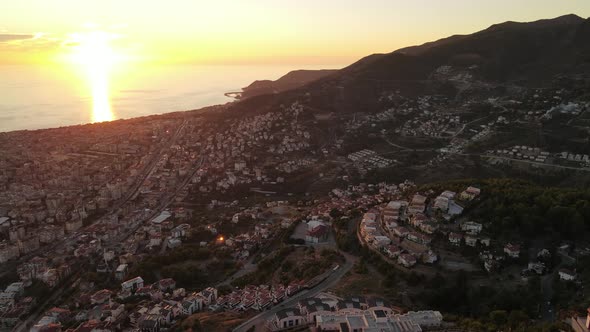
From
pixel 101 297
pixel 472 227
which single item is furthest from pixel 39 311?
pixel 472 227

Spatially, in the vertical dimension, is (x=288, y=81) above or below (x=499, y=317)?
above

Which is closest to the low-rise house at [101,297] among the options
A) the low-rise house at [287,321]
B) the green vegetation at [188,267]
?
the green vegetation at [188,267]

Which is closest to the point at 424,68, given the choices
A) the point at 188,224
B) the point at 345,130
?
the point at 345,130

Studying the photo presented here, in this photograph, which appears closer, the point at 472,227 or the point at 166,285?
the point at 472,227

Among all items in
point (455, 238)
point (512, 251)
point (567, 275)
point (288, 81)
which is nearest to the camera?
point (567, 275)

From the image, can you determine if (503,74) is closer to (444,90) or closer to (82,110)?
(444,90)

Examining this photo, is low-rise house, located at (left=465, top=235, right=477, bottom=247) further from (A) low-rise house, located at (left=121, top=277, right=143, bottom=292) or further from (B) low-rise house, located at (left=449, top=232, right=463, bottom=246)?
(A) low-rise house, located at (left=121, top=277, right=143, bottom=292)

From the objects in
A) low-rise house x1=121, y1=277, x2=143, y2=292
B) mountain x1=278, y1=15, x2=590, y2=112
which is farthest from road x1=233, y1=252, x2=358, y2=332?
mountain x1=278, y1=15, x2=590, y2=112

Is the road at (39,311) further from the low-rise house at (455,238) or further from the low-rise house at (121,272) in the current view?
the low-rise house at (455,238)

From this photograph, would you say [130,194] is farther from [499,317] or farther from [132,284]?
[499,317]
